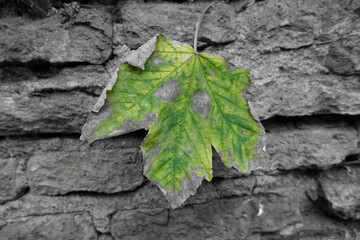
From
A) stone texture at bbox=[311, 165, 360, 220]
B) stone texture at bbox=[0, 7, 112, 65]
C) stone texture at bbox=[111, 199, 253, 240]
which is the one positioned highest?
stone texture at bbox=[0, 7, 112, 65]

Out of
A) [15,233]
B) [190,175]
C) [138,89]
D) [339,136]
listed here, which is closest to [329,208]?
[339,136]

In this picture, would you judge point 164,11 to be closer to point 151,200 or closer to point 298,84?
point 298,84

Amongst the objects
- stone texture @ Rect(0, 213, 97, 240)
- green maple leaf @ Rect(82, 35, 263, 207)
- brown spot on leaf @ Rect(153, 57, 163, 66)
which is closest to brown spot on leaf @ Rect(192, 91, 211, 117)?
green maple leaf @ Rect(82, 35, 263, 207)

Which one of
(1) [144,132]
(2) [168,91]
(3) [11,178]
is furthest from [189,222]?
(3) [11,178]

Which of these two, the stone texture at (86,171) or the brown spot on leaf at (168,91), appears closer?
the brown spot on leaf at (168,91)

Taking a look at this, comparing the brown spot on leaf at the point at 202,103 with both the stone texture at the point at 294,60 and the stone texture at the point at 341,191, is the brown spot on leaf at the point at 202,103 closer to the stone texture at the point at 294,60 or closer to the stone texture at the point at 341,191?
the stone texture at the point at 294,60

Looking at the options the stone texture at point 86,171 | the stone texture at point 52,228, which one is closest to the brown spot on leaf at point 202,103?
the stone texture at point 86,171

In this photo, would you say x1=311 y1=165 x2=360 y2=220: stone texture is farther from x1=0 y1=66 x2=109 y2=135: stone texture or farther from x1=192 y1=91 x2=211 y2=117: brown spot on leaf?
x1=0 y1=66 x2=109 y2=135: stone texture

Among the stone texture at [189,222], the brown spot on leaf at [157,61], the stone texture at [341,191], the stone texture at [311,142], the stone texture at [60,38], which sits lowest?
the stone texture at [189,222]
